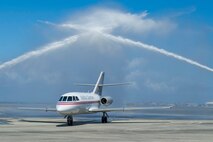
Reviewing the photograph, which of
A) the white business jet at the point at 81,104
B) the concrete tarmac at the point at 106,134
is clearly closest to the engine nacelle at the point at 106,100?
the white business jet at the point at 81,104

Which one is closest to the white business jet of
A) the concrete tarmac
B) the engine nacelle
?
the engine nacelle

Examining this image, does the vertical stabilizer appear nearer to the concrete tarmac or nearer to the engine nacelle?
the engine nacelle

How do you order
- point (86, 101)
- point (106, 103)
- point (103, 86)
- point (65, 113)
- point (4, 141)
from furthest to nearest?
point (103, 86), point (106, 103), point (86, 101), point (65, 113), point (4, 141)

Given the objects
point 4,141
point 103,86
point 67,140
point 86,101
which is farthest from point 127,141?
point 103,86

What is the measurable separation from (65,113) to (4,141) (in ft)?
52.2

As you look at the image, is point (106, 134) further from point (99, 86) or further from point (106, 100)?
point (99, 86)

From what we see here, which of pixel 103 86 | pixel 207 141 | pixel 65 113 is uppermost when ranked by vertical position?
pixel 103 86

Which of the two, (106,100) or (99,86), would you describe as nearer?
(106,100)

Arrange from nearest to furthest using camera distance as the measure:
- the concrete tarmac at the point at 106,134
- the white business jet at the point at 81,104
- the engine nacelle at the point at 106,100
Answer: the concrete tarmac at the point at 106,134
the white business jet at the point at 81,104
the engine nacelle at the point at 106,100

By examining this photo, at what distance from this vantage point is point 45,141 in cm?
2227

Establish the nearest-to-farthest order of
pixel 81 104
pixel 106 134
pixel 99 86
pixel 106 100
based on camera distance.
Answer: pixel 106 134
pixel 81 104
pixel 106 100
pixel 99 86

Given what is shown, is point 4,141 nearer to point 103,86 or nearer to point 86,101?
point 86,101

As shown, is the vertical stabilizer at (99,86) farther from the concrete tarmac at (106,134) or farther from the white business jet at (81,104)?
the concrete tarmac at (106,134)

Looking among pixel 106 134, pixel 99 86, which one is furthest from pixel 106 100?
pixel 106 134
